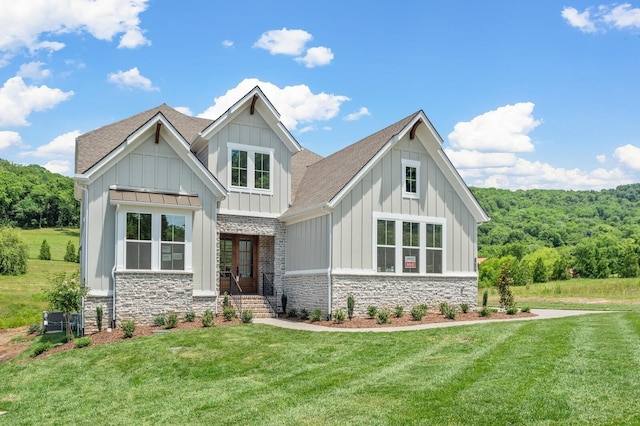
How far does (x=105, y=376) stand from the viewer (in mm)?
12672

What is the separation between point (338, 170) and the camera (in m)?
22.3

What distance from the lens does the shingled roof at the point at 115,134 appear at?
64.6 ft

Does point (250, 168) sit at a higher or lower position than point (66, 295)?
higher

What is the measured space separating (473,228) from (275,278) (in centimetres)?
797

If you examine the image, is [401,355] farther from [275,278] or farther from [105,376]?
[275,278]

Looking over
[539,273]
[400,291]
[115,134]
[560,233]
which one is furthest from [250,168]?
[560,233]

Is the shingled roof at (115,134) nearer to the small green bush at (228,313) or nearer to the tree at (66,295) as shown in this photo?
the tree at (66,295)

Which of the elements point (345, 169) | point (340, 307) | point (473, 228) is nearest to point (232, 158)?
point (345, 169)

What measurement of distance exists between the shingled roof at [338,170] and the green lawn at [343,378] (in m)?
6.07

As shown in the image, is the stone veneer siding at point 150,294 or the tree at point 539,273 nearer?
the stone veneer siding at point 150,294

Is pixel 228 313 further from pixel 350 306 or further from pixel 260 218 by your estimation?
pixel 260 218

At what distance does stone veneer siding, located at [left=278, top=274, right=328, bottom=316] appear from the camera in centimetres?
1994

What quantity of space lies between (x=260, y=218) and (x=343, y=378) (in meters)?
12.4

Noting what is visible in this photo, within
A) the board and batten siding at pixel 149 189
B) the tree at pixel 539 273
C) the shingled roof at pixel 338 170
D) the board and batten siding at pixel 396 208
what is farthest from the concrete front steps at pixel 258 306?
the tree at pixel 539 273
